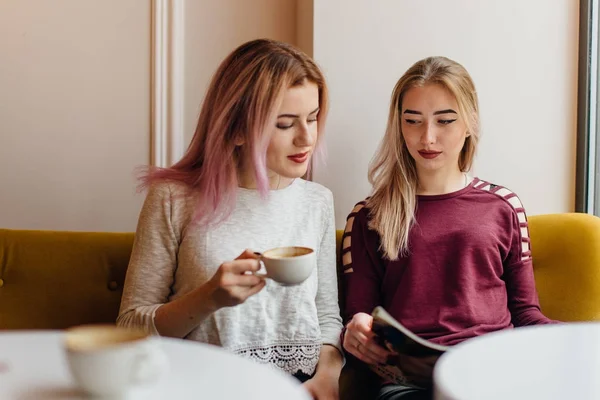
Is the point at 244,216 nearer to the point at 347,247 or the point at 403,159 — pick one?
the point at 347,247

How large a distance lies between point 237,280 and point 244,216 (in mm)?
320

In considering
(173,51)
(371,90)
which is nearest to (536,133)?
(371,90)

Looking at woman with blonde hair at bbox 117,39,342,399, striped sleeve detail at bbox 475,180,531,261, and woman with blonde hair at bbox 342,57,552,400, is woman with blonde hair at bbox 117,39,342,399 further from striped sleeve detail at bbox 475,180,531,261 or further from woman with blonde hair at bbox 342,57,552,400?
striped sleeve detail at bbox 475,180,531,261

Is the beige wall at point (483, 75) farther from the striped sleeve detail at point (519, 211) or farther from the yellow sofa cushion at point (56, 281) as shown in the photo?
the yellow sofa cushion at point (56, 281)

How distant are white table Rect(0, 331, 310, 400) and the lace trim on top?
494 mm

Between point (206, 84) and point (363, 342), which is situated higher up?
point (206, 84)

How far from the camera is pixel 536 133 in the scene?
1926 mm

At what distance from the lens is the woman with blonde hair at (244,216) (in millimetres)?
1402

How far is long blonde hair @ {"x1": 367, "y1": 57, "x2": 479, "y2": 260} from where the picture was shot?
1.57 m

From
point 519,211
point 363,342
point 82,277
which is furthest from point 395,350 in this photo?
point 82,277

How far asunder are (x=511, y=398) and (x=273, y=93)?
2.80ft

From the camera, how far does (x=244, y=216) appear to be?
1472 mm

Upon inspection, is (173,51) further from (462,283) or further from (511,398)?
(511,398)

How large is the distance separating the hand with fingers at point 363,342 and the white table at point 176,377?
41 cm
